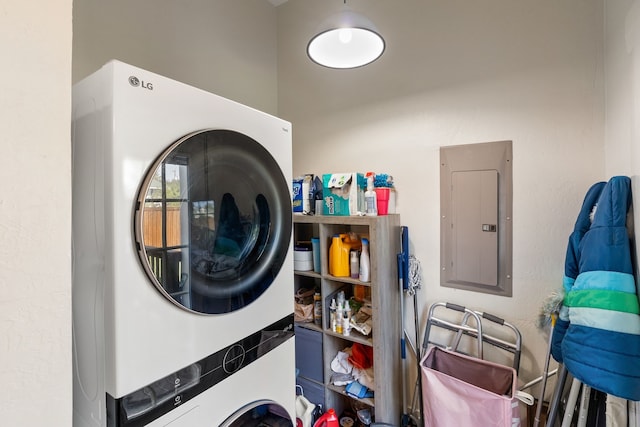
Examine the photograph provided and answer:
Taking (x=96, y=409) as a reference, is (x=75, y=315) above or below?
above

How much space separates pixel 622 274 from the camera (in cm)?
95

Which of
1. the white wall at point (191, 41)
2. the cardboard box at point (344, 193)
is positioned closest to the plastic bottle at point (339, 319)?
the cardboard box at point (344, 193)

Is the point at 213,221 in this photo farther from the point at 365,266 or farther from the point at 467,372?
the point at 467,372

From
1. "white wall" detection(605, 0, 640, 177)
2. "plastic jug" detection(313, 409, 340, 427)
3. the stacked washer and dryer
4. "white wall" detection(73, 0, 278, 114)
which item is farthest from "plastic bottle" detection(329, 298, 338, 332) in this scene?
"white wall" detection(73, 0, 278, 114)

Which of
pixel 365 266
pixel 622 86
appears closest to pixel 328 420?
pixel 365 266

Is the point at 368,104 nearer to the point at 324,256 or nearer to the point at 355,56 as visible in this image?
the point at 355,56

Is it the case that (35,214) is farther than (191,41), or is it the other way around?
(191,41)

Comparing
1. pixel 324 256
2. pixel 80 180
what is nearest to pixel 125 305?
pixel 80 180

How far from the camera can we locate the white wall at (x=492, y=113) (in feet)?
4.35

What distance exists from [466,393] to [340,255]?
32.4 inches

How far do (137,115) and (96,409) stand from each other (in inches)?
25.7

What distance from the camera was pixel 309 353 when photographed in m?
1.70

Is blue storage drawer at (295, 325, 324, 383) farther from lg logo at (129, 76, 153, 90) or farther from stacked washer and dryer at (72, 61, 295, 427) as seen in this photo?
lg logo at (129, 76, 153, 90)

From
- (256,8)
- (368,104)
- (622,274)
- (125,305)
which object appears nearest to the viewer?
(125,305)
